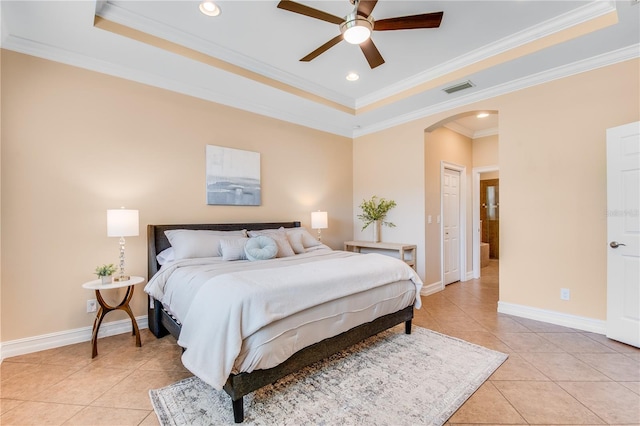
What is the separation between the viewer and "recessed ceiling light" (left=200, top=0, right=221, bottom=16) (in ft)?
7.97

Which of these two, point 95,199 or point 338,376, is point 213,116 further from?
point 338,376

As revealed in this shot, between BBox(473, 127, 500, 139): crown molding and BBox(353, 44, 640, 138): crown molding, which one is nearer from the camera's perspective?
BBox(353, 44, 640, 138): crown molding

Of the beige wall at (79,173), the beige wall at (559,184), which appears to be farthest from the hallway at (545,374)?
the beige wall at (79,173)

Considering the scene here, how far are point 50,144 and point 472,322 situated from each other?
15.7 feet

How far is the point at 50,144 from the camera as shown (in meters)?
2.73

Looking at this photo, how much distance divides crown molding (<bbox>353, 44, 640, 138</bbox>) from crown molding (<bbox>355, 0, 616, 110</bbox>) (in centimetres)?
58

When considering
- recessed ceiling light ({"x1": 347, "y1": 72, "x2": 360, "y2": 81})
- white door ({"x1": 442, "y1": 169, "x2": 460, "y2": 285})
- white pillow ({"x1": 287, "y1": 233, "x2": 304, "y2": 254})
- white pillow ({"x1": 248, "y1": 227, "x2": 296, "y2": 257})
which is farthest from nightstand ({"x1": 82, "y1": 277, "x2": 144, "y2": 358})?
white door ({"x1": 442, "y1": 169, "x2": 460, "y2": 285})

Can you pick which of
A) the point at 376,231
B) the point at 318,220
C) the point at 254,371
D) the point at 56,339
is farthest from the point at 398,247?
the point at 56,339

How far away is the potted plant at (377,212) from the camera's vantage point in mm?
4871

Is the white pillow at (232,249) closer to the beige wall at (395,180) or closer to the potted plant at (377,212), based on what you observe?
the potted plant at (377,212)

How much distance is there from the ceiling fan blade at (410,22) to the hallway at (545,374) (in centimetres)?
276

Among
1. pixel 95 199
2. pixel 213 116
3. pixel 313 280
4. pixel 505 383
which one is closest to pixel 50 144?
pixel 95 199

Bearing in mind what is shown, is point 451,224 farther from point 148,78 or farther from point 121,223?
point 148,78

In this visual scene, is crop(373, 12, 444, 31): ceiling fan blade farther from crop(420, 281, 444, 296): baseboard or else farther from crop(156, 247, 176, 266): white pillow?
crop(420, 281, 444, 296): baseboard
